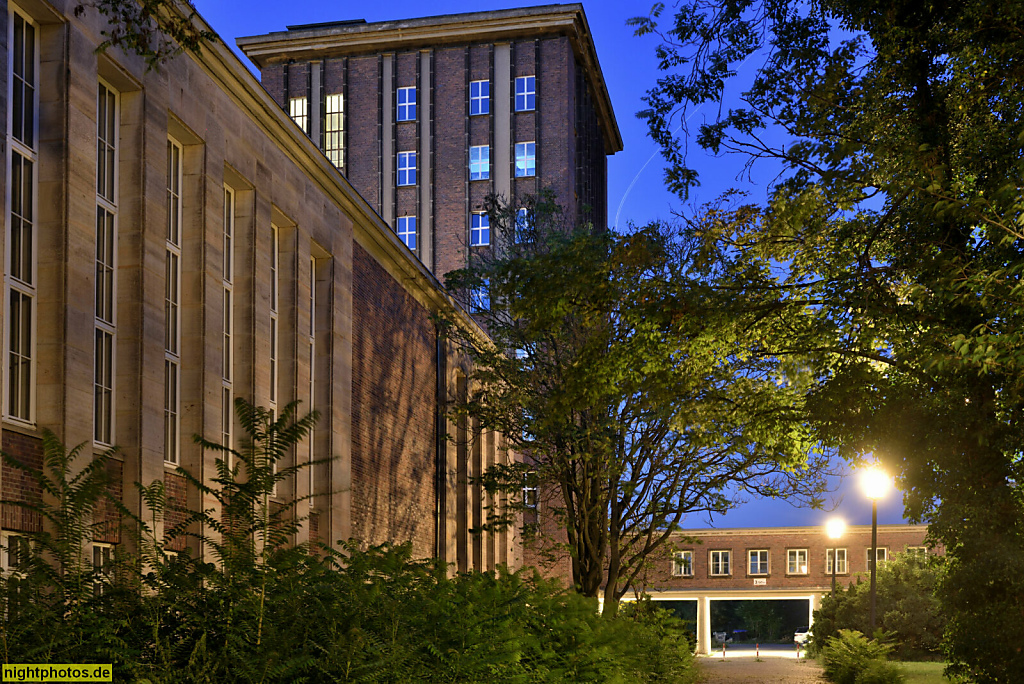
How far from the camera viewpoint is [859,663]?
26.0 meters

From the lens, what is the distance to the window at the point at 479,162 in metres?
53.9

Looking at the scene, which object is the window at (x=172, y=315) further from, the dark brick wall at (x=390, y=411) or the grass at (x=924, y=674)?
the grass at (x=924, y=674)

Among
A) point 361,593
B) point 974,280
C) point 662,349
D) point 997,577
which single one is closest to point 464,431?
point 662,349

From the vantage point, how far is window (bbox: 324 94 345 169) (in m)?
55.3

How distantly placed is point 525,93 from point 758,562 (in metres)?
38.6

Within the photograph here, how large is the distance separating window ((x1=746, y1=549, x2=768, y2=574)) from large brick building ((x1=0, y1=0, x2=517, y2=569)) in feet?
167

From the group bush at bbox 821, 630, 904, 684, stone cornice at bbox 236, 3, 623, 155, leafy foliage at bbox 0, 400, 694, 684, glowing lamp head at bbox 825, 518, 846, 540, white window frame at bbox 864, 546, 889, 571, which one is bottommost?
white window frame at bbox 864, 546, 889, 571

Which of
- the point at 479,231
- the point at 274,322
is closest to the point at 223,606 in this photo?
the point at 274,322

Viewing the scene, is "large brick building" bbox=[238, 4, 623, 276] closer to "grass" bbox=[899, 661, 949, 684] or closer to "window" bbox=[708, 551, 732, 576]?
"grass" bbox=[899, 661, 949, 684]

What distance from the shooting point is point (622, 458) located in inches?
1054

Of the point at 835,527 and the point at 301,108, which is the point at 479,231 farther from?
the point at 835,527

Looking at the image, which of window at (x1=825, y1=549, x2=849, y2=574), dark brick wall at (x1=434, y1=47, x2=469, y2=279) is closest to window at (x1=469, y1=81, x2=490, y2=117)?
dark brick wall at (x1=434, y1=47, x2=469, y2=279)

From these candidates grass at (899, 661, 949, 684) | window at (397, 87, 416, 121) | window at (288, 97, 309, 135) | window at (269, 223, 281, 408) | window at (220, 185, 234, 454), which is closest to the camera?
window at (220, 185, 234, 454)

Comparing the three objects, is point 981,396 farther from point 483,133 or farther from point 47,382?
point 483,133
